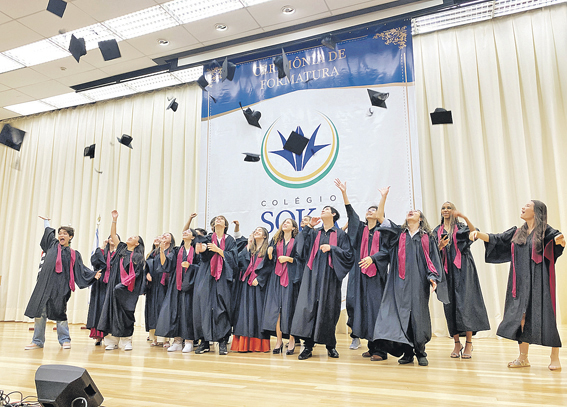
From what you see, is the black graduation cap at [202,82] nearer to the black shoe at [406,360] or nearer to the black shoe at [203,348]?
the black shoe at [203,348]

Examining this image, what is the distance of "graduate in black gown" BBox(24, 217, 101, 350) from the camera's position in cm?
464

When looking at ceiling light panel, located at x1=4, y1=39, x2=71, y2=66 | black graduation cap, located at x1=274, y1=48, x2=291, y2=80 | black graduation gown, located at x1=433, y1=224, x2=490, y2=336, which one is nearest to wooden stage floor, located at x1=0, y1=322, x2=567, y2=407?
black graduation gown, located at x1=433, y1=224, x2=490, y2=336

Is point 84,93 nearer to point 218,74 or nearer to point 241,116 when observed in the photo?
point 218,74

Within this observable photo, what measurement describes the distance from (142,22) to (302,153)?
118 inches

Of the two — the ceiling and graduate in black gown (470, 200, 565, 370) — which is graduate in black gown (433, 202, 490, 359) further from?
the ceiling

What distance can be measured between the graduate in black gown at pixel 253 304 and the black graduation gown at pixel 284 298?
13cm

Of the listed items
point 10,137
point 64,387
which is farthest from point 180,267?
point 10,137

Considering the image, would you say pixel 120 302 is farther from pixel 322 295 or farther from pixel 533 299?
pixel 533 299

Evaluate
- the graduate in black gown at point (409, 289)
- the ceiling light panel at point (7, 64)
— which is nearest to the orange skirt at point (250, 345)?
the graduate in black gown at point (409, 289)

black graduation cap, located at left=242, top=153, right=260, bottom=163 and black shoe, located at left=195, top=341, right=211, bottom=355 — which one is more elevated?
black graduation cap, located at left=242, top=153, right=260, bottom=163

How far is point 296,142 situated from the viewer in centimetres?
590

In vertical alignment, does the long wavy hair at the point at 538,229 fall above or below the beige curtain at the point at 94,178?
below

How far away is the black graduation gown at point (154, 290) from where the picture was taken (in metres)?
4.87

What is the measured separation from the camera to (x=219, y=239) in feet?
15.1
